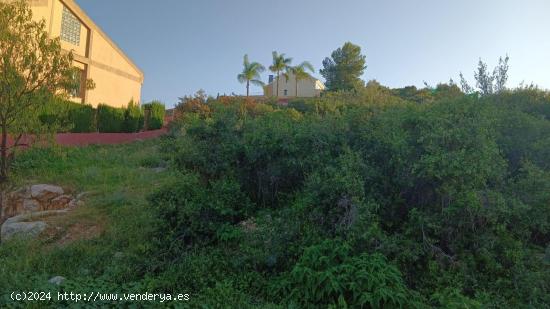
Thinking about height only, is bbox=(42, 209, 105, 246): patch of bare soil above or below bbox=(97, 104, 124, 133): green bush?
below

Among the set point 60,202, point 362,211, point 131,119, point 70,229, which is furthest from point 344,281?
point 131,119

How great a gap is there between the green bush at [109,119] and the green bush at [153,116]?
2.63 meters

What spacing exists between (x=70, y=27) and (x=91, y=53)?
1.66 m

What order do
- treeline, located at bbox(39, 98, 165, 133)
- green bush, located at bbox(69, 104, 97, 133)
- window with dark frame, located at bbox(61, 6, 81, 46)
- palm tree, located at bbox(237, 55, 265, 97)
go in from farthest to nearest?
palm tree, located at bbox(237, 55, 265, 97) < window with dark frame, located at bbox(61, 6, 81, 46) < treeline, located at bbox(39, 98, 165, 133) < green bush, located at bbox(69, 104, 97, 133)

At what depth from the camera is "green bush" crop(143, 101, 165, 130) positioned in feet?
70.8

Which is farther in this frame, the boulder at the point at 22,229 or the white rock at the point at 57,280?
the boulder at the point at 22,229

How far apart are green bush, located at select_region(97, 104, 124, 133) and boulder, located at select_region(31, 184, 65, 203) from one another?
9.55 metres

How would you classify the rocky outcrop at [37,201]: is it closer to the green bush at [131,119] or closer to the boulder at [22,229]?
the boulder at [22,229]

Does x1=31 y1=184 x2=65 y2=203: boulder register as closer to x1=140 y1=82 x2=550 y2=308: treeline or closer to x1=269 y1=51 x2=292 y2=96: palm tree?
x1=140 y1=82 x2=550 y2=308: treeline

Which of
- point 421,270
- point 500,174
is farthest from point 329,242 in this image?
point 500,174

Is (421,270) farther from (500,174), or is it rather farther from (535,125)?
(535,125)

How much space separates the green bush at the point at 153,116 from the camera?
21.6 m

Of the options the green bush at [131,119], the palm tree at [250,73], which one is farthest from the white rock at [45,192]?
the palm tree at [250,73]

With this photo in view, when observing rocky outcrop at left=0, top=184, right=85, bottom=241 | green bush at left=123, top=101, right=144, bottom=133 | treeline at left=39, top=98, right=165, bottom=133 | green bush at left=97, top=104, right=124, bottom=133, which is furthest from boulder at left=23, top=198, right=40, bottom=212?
green bush at left=123, top=101, right=144, bottom=133
